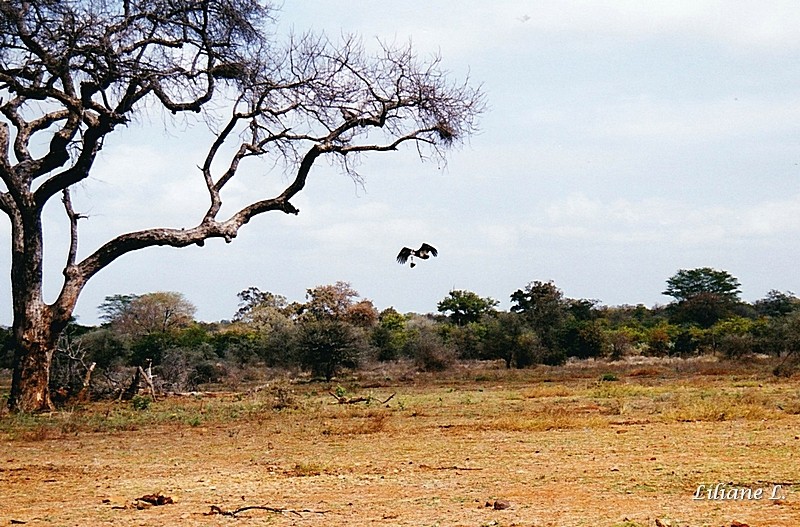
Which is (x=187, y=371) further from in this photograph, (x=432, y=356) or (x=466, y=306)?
(x=466, y=306)

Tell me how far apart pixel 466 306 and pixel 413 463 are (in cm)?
5094

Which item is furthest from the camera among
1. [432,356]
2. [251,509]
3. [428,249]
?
[432,356]

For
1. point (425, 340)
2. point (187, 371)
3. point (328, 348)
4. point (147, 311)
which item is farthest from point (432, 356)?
point (147, 311)

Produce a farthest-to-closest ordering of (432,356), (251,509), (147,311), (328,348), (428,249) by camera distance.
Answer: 1. (147,311)
2. (432,356)
3. (328,348)
4. (428,249)
5. (251,509)

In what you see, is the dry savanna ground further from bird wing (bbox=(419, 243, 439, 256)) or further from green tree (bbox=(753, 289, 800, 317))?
green tree (bbox=(753, 289, 800, 317))

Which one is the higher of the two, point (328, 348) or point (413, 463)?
point (328, 348)

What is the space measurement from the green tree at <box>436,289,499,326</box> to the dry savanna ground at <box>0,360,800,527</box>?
42.2 meters

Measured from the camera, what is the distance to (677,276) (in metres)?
67.6

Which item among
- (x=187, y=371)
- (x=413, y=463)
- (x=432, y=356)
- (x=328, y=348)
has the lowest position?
(x=413, y=463)

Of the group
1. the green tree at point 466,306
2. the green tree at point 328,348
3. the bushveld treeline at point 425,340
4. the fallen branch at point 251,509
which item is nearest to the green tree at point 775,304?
the bushveld treeline at point 425,340

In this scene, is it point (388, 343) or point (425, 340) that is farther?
point (388, 343)

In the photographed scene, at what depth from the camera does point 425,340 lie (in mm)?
36406

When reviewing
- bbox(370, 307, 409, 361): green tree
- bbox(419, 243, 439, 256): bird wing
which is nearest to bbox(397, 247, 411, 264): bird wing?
bbox(419, 243, 439, 256): bird wing

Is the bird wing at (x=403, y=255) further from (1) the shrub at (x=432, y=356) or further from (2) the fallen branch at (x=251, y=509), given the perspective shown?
(1) the shrub at (x=432, y=356)
